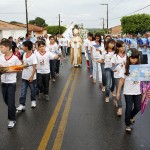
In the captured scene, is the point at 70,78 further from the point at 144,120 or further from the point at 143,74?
the point at 143,74

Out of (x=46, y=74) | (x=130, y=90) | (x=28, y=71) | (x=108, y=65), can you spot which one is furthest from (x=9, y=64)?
(x=108, y=65)

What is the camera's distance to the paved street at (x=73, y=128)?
5633 mm

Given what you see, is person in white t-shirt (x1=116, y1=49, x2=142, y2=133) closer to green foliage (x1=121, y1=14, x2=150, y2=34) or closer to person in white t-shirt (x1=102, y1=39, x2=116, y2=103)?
person in white t-shirt (x1=102, y1=39, x2=116, y2=103)

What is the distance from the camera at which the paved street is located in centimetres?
563

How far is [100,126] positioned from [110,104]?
207cm

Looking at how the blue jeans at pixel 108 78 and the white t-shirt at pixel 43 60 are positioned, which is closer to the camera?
the blue jeans at pixel 108 78

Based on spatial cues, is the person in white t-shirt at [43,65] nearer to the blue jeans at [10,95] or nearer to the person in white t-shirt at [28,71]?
the person in white t-shirt at [28,71]

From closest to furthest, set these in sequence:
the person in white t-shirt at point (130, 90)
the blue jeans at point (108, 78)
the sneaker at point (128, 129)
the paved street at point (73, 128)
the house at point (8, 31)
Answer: the paved street at point (73, 128)
the person in white t-shirt at point (130, 90)
the sneaker at point (128, 129)
the blue jeans at point (108, 78)
the house at point (8, 31)

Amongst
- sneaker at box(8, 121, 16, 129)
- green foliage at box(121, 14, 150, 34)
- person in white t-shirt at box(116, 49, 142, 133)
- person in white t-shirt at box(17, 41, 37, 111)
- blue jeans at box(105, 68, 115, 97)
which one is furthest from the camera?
green foliage at box(121, 14, 150, 34)

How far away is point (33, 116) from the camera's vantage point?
295 inches

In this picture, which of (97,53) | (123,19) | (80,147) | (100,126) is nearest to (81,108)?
(100,126)

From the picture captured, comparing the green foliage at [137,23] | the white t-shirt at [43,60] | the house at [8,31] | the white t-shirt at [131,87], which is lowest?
the white t-shirt at [131,87]

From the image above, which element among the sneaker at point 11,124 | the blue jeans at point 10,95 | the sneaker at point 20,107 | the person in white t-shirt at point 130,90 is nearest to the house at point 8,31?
the sneaker at point 20,107

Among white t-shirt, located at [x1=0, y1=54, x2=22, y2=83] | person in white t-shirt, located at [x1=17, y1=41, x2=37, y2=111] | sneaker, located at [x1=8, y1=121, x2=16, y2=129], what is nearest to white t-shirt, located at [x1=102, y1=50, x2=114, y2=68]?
person in white t-shirt, located at [x1=17, y1=41, x2=37, y2=111]
